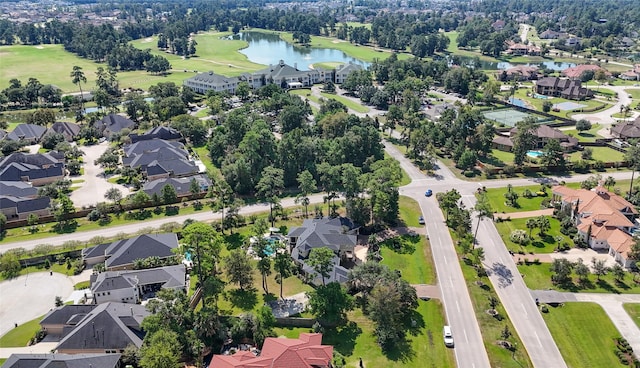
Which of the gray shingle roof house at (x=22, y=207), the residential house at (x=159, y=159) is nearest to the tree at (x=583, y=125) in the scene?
the residential house at (x=159, y=159)

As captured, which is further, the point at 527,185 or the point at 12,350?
the point at 527,185

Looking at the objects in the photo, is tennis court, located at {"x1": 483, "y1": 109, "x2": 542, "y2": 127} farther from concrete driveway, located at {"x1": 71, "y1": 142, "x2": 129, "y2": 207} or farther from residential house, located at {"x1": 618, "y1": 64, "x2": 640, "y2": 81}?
concrete driveway, located at {"x1": 71, "y1": 142, "x2": 129, "y2": 207}

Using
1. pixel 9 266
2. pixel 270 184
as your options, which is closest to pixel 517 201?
pixel 270 184

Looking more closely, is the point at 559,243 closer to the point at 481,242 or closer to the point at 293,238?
the point at 481,242

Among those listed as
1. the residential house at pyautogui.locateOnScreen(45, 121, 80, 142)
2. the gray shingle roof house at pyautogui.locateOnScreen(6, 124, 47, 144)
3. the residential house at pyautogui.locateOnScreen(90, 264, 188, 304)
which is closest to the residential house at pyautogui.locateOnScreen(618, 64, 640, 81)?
the residential house at pyautogui.locateOnScreen(90, 264, 188, 304)

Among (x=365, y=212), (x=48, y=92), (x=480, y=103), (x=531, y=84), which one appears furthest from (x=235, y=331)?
(x=531, y=84)

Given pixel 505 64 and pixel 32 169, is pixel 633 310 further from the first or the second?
pixel 505 64

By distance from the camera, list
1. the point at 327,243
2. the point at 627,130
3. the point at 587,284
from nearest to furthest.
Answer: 1. the point at 587,284
2. the point at 327,243
3. the point at 627,130
